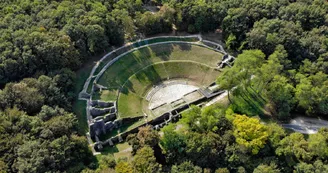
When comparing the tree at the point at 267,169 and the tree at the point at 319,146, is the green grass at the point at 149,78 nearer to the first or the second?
the tree at the point at 267,169

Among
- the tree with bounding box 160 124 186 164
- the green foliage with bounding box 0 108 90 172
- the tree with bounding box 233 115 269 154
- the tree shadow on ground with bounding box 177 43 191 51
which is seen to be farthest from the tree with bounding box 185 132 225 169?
the tree shadow on ground with bounding box 177 43 191 51

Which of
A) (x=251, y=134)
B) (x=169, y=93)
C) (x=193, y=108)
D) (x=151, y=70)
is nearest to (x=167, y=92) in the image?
(x=169, y=93)

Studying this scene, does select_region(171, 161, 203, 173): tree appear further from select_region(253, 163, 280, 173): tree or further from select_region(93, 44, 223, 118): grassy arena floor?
select_region(93, 44, 223, 118): grassy arena floor

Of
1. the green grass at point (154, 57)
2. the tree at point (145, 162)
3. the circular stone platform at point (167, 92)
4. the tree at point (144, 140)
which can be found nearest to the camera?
the tree at point (145, 162)

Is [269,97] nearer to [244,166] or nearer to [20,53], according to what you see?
[244,166]

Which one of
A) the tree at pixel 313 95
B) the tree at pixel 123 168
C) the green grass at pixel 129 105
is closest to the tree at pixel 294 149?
the tree at pixel 313 95

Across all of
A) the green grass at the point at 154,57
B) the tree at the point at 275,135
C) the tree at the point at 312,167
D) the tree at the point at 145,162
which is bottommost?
the tree at the point at 312,167
